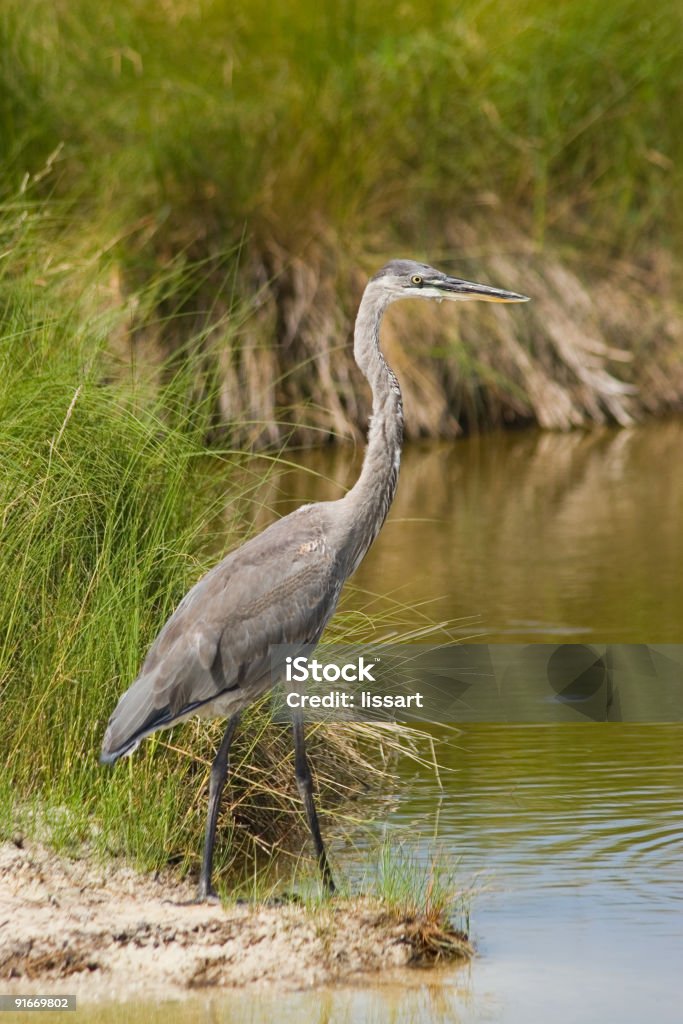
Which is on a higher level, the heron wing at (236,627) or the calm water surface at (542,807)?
the heron wing at (236,627)

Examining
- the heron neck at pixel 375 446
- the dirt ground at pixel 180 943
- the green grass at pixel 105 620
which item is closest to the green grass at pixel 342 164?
the green grass at pixel 105 620

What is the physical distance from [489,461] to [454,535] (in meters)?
2.88

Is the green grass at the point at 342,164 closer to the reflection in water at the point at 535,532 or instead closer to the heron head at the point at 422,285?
the reflection in water at the point at 535,532

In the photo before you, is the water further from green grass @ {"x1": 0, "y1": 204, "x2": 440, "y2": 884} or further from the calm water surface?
green grass @ {"x1": 0, "y1": 204, "x2": 440, "y2": 884}

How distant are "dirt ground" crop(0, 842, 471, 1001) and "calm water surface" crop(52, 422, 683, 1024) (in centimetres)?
7

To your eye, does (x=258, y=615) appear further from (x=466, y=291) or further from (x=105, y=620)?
(x=466, y=291)

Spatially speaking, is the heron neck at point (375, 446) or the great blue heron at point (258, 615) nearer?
the great blue heron at point (258, 615)

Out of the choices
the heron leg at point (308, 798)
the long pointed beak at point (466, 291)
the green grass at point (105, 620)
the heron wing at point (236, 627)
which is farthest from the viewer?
the long pointed beak at point (466, 291)

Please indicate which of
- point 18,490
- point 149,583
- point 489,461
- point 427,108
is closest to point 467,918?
point 149,583

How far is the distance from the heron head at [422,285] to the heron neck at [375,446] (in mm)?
65

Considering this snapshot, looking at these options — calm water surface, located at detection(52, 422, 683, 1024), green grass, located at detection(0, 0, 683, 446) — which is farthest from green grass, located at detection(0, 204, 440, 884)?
green grass, located at detection(0, 0, 683, 446)

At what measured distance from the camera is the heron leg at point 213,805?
4863 mm

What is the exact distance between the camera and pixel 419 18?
1453 cm

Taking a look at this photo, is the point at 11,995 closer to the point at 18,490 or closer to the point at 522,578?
the point at 18,490
